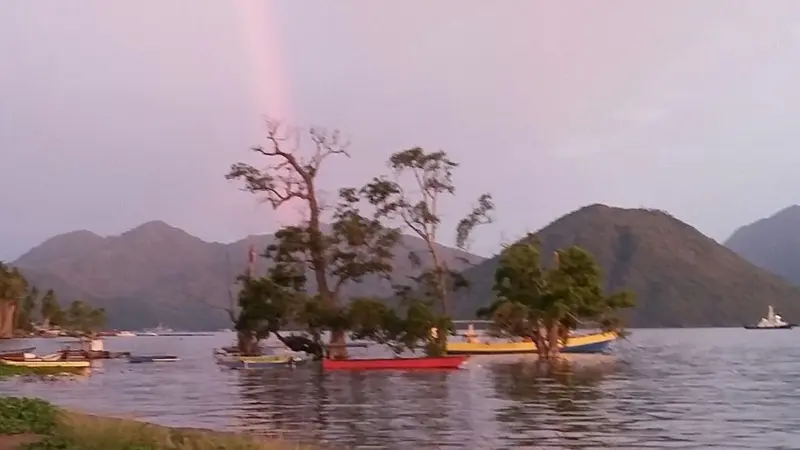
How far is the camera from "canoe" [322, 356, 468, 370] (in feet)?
194

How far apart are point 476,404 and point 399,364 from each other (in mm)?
23209

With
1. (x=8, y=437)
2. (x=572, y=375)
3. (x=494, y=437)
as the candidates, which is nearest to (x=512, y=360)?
(x=572, y=375)

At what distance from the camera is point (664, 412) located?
32.8 m

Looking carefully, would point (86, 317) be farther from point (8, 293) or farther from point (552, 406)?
point (552, 406)

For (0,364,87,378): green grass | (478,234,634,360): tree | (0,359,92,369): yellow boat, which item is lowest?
(0,364,87,378): green grass

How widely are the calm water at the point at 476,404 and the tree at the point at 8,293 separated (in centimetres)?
11338

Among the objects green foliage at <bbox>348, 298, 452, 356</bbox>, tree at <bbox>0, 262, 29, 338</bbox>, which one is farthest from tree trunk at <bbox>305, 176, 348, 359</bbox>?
tree at <bbox>0, 262, 29, 338</bbox>

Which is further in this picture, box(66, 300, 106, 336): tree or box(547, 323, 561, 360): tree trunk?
box(66, 300, 106, 336): tree

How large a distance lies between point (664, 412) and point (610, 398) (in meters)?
5.59

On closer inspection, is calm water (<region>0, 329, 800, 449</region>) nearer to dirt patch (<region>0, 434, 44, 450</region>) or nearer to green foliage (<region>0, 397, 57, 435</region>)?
green foliage (<region>0, 397, 57, 435</region>)

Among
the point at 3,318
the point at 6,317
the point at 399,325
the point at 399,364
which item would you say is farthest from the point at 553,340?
the point at 6,317

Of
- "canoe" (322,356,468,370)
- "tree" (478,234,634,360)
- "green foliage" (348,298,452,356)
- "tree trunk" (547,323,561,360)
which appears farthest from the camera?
"tree trunk" (547,323,561,360)

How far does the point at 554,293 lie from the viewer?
222 feet

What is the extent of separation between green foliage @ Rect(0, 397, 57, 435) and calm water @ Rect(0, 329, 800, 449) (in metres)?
7.15
